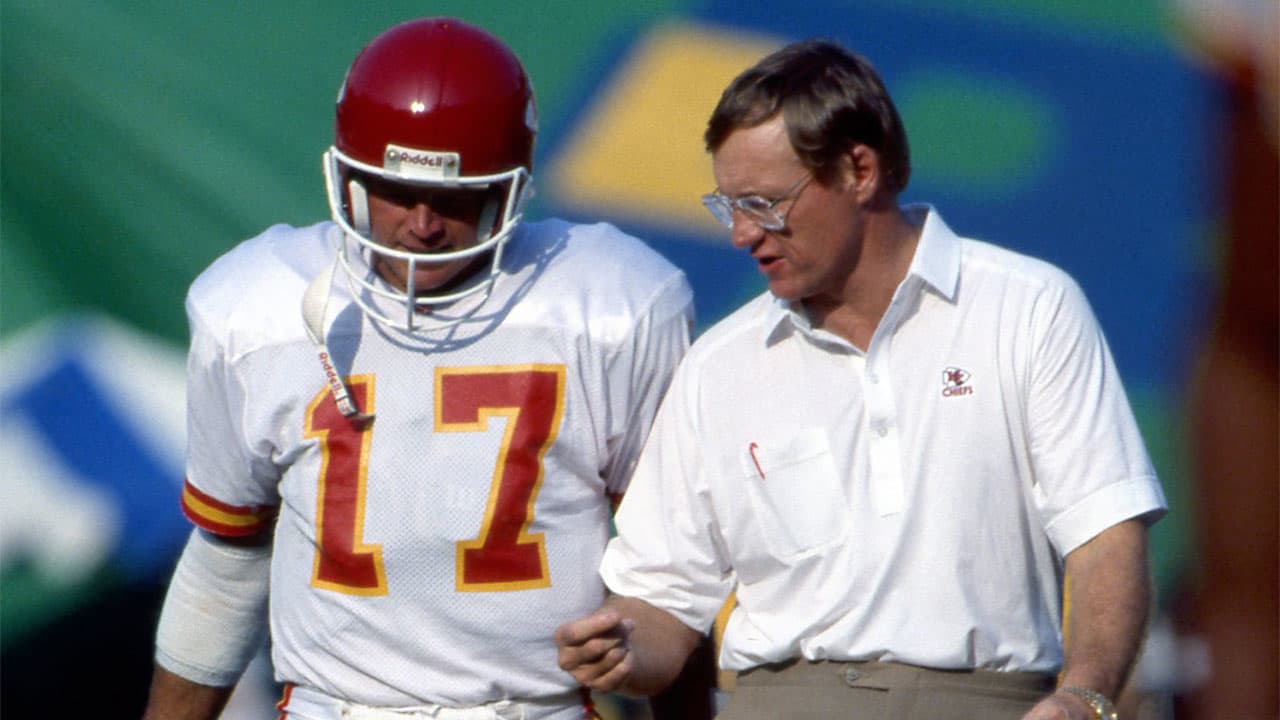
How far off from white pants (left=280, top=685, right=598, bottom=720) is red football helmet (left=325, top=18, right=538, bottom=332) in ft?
1.76

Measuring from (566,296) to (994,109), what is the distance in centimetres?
116

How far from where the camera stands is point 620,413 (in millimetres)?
2758

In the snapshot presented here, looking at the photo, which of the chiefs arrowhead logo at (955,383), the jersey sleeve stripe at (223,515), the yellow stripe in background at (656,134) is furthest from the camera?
the yellow stripe in background at (656,134)

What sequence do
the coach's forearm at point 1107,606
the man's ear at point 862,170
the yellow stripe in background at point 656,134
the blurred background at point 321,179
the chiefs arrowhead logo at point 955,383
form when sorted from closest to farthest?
the coach's forearm at point 1107,606, the chiefs arrowhead logo at point 955,383, the man's ear at point 862,170, the blurred background at point 321,179, the yellow stripe in background at point 656,134

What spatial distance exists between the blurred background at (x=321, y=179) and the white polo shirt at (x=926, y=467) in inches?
31.4

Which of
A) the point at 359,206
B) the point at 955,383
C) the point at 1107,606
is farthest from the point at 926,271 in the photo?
the point at 359,206

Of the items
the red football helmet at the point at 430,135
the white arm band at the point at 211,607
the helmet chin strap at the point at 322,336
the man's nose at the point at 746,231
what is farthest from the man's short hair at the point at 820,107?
the white arm band at the point at 211,607

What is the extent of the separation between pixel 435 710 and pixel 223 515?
480 millimetres

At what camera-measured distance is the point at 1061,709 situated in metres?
2.29

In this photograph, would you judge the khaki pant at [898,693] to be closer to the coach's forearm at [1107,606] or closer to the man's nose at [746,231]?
the coach's forearm at [1107,606]

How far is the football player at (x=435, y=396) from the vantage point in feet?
8.80

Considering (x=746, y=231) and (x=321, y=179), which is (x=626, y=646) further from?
(x=321, y=179)

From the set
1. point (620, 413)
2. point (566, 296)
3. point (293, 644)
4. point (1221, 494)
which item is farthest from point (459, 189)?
point (1221, 494)

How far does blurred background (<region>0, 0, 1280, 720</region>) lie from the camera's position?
338 cm
